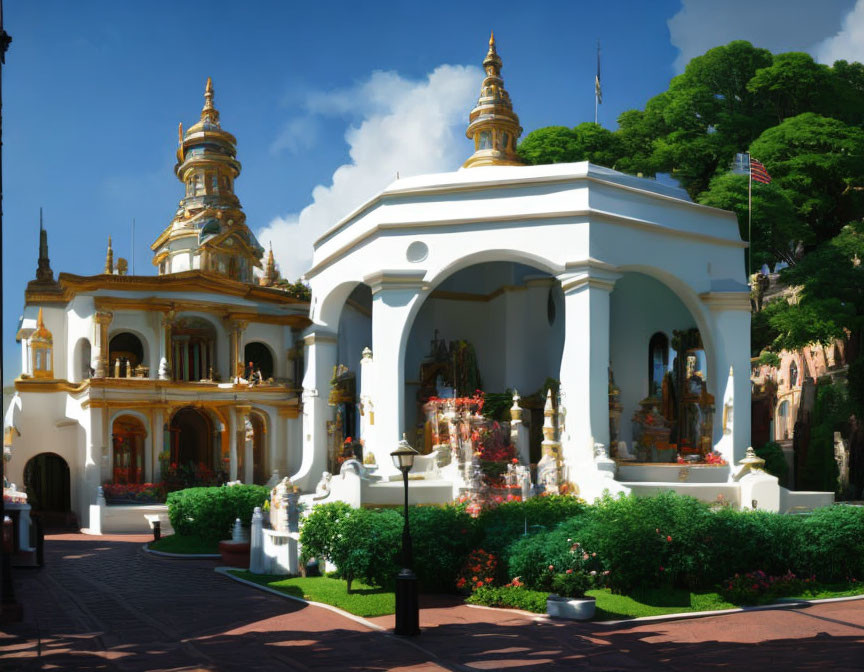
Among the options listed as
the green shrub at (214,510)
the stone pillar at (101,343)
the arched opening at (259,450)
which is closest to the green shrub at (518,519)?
the green shrub at (214,510)

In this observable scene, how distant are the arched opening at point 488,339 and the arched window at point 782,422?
1724 cm

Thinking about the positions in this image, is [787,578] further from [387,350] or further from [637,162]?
[637,162]

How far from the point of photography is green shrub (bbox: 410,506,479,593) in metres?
16.5

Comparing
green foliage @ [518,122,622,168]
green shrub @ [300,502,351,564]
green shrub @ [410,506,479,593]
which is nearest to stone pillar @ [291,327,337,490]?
green shrub @ [300,502,351,564]

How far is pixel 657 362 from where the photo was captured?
2839cm

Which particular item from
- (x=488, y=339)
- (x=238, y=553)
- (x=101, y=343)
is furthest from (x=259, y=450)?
(x=238, y=553)

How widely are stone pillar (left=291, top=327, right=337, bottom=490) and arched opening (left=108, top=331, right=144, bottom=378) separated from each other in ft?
24.7

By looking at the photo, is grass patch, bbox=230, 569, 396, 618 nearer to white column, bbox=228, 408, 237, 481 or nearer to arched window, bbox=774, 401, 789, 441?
white column, bbox=228, 408, 237, 481

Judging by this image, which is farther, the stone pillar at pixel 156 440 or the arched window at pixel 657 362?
the stone pillar at pixel 156 440

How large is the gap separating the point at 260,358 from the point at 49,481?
8.62m

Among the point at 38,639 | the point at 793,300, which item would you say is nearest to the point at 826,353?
the point at 793,300

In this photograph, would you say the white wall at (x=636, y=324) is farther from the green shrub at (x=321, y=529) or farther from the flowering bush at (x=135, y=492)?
the flowering bush at (x=135, y=492)

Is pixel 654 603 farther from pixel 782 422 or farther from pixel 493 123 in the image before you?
pixel 782 422

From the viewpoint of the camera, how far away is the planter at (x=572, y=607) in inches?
565
